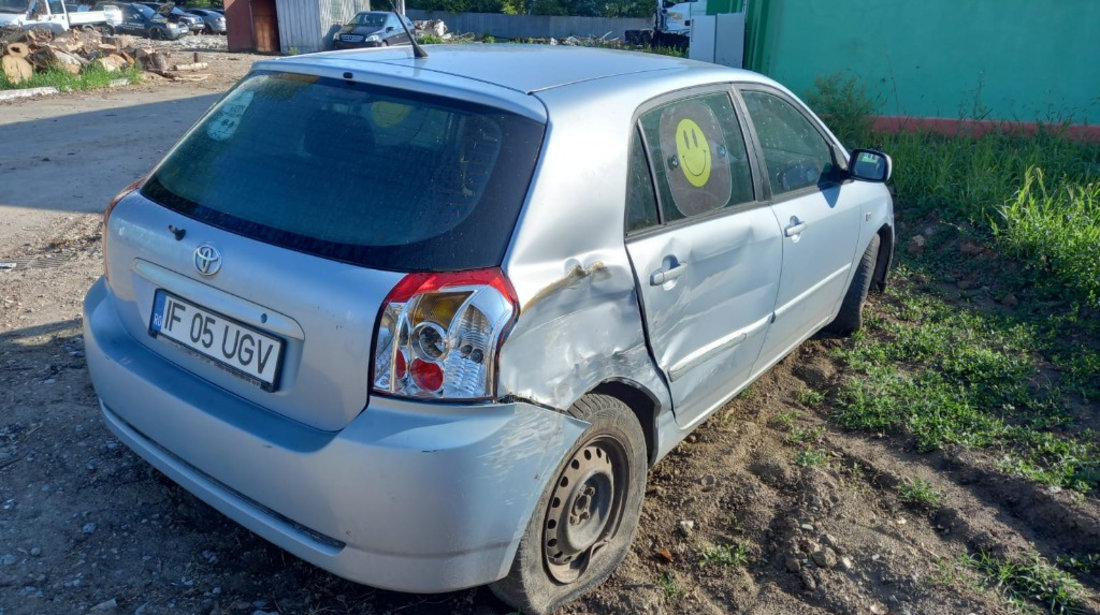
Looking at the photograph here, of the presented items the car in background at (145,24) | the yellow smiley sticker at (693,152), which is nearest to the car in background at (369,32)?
the car in background at (145,24)

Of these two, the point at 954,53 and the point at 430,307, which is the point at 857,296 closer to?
the point at 430,307

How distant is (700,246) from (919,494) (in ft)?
4.72

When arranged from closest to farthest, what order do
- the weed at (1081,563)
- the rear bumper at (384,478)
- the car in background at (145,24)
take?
the rear bumper at (384,478), the weed at (1081,563), the car in background at (145,24)

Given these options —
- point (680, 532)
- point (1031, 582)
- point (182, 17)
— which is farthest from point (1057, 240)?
point (182, 17)

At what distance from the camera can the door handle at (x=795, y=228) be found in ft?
11.6

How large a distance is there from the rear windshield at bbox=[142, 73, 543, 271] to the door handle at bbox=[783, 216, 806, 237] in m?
1.50

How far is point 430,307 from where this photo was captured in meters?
2.14

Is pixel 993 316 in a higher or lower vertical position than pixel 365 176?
lower

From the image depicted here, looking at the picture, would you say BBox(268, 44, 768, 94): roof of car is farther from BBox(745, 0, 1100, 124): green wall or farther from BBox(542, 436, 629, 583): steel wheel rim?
BBox(745, 0, 1100, 124): green wall

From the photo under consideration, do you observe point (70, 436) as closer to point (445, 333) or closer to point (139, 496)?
point (139, 496)

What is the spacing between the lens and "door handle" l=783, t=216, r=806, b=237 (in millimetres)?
3523

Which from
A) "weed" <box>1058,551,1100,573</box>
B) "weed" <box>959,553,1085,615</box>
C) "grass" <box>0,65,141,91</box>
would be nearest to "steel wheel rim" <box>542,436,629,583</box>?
"weed" <box>959,553,1085,615</box>

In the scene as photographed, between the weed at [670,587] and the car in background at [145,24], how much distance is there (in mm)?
32482

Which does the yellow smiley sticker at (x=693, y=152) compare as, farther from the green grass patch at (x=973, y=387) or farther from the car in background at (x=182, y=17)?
the car in background at (x=182, y=17)
